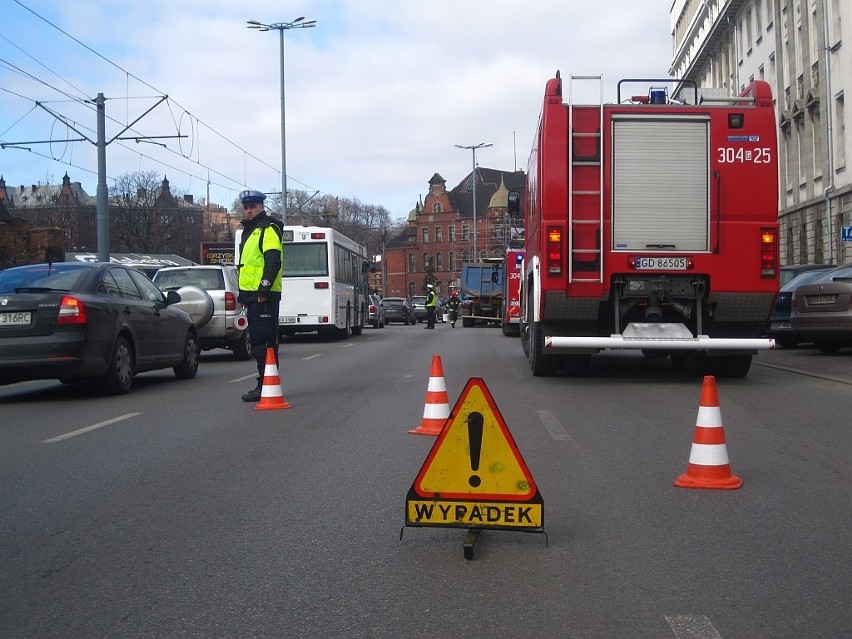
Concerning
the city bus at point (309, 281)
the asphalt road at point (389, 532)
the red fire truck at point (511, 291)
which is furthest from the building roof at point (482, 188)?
the asphalt road at point (389, 532)

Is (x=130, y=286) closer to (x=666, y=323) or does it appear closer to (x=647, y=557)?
(x=666, y=323)

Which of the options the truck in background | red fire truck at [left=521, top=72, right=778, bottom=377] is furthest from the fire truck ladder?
the truck in background

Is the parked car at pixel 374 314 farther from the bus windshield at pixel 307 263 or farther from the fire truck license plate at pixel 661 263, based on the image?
the fire truck license plate at pixel 661 263

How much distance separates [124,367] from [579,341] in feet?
17.1

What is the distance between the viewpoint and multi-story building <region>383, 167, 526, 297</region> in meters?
123

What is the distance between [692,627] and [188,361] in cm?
1092

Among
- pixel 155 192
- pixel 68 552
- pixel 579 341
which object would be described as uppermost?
pixel 155 192

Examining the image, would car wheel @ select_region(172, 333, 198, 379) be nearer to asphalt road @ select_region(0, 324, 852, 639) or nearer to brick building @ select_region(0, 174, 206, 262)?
asphalt road @ select_region(0, 324, 852, 639)

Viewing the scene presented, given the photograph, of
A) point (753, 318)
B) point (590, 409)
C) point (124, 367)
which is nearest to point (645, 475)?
point (590, 409)

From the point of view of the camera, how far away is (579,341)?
11383 mm

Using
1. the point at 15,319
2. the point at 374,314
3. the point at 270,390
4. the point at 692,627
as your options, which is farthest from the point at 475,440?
the point at 374,314

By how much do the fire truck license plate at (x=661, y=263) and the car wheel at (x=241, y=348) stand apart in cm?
818

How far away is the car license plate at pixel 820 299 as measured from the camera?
15.9m

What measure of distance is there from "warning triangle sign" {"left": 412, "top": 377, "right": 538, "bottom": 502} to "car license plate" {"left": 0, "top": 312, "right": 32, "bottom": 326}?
7.14 metres
